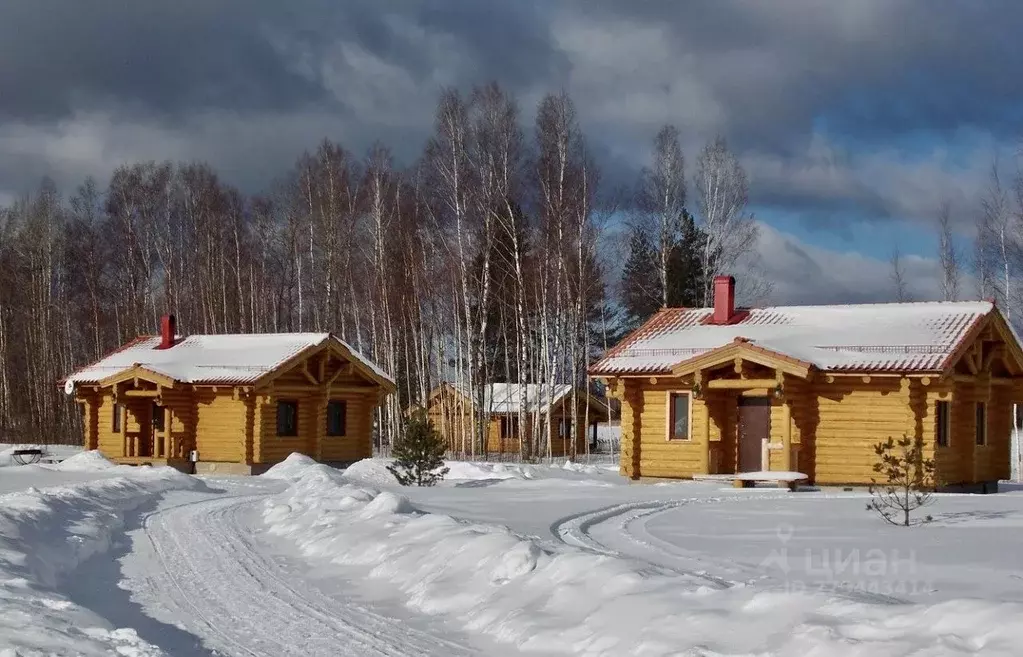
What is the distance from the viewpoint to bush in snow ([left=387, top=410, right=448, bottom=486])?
87.3ft

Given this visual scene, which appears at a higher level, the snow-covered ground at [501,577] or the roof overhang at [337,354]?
the roof overhang at [337,354]

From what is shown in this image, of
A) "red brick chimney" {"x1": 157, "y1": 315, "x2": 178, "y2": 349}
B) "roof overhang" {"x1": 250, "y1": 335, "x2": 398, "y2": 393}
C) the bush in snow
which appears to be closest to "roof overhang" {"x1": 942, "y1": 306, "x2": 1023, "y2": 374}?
the bush in snow

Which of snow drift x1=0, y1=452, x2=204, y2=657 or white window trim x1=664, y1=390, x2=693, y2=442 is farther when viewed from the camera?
white window trim x1=664, y1=390, x2=693, y2=442

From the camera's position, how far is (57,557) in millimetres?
12625

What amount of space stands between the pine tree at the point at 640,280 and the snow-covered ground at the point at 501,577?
29901mm

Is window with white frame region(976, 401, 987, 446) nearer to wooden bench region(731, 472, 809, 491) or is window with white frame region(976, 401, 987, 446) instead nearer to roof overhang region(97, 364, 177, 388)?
wooden bench region(731, 472, 809, 491)

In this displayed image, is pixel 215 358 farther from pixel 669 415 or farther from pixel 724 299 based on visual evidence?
pixel 724 299

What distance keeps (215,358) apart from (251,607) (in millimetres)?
27477

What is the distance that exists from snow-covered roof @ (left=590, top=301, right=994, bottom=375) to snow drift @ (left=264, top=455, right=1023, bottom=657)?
14.4 metres

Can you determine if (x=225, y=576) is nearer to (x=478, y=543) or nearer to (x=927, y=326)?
(x=478, y=543)

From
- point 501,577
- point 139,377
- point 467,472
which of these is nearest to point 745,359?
point 467,472

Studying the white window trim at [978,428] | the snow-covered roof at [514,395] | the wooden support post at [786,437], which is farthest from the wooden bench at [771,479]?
the snow-covered roof at [514,395]

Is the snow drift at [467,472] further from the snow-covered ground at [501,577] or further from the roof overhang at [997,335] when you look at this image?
the snow-covered ground at [501,577]

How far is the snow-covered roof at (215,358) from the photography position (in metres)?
34.3
